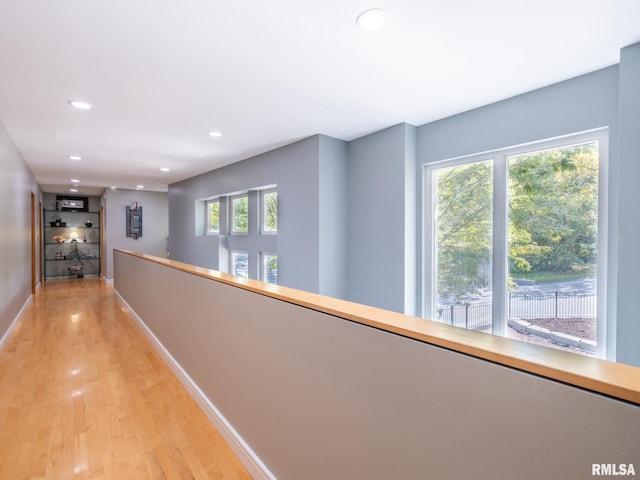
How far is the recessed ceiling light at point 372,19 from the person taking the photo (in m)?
1.64

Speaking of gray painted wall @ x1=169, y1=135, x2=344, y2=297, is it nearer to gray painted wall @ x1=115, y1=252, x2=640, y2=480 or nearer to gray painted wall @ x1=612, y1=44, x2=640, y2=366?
gray painted wall @ x1=115, y1=252, x2=640, y2=480

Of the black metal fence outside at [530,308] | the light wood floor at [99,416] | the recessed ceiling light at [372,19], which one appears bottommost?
the light wood floor at [99,416]

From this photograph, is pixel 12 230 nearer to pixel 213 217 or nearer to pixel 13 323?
pixel 13 323

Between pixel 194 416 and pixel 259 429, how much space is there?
798mm

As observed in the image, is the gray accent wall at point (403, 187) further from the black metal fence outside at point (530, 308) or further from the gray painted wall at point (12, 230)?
the gray painted wall at point (12, 230)

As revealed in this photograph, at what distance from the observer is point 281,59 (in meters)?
2.10

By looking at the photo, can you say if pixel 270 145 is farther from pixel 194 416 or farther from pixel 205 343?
pixel 194 416

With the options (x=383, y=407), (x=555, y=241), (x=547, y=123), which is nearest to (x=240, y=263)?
(x=555, y=241)

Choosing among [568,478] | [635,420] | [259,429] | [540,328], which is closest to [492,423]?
[568,478]

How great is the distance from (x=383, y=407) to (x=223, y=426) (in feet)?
4.47

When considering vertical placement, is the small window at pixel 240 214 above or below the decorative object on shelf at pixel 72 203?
below

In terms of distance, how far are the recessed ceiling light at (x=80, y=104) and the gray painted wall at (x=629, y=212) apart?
12.8 ft

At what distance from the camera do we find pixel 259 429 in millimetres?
1591

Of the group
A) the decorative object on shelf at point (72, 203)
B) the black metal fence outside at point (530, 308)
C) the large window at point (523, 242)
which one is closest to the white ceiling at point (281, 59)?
the large window at point (523, 242)
